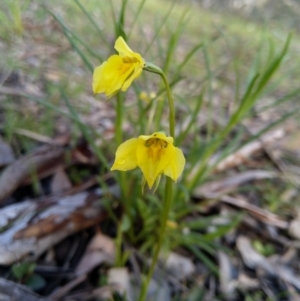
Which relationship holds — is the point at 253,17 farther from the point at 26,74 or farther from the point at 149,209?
the point at 149,209

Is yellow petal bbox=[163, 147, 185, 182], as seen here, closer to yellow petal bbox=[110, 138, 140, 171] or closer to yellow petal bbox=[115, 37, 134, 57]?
yellow petal bbox=[110, 138, 140, 171]

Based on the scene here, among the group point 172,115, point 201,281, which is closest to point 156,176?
point 172,115

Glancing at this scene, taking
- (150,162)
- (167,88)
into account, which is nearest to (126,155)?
(150,162)

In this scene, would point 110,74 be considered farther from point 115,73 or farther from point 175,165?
point 175,165

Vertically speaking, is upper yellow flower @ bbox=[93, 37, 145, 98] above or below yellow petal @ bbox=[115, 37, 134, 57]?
below

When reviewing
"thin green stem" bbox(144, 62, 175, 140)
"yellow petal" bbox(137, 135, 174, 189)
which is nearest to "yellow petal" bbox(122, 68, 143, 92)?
"thin green stem" bbox(144, 62, 175, 140)

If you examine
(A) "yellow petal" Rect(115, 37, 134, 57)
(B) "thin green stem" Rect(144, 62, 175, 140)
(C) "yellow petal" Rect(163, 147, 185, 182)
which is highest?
(A) "yellow petal" Rect(115, 37, 134, 57)

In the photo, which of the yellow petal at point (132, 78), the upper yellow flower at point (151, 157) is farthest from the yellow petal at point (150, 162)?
the yellow petal at point (132, 78)
